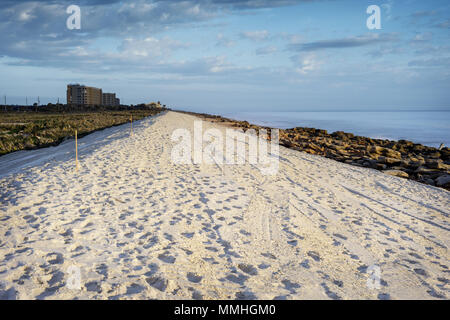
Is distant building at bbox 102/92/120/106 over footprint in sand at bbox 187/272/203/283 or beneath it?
over

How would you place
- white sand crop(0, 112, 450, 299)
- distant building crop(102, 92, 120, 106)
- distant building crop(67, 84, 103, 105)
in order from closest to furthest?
white sand crop(0, 112, 450, 299)
distant building crop(67, 84, 103, 105)
distant building crop(102, 92, 120, 106)

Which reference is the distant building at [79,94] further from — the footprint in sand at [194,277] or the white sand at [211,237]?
the footprint in sand at [194,277]

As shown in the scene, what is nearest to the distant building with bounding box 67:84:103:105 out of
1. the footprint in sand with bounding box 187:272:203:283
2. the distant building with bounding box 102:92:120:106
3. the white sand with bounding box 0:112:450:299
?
the distant building with bounding box 102:92:120:106

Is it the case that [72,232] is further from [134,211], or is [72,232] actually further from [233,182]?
[233,182]

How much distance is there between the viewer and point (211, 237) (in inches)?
191

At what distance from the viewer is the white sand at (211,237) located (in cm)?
357

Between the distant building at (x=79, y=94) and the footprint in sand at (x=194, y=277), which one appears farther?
the distant building at (x=79, y=94)

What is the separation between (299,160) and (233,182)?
18.3ft

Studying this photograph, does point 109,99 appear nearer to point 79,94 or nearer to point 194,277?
point 79,94

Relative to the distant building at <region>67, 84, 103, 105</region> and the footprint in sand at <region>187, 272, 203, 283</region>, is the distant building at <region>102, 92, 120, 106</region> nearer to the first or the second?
the distant building at <region>67, 84, 103, 105</region>

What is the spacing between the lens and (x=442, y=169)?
13156 mm

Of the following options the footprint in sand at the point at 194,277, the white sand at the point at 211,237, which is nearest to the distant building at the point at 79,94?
the white sand at the point at 211,237

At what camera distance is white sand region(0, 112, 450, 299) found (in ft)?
11.7

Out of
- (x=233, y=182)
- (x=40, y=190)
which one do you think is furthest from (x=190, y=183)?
(x=40, y=190)
